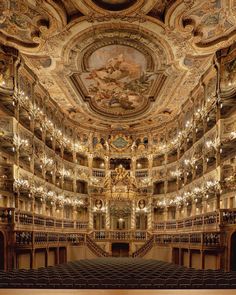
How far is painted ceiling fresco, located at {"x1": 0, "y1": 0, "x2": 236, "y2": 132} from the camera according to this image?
52.7 ft

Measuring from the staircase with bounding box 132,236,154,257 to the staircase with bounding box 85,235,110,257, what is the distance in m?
2.89

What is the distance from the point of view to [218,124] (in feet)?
62.6

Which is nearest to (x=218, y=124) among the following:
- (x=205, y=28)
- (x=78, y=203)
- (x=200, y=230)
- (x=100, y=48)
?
(x=205, y=28)

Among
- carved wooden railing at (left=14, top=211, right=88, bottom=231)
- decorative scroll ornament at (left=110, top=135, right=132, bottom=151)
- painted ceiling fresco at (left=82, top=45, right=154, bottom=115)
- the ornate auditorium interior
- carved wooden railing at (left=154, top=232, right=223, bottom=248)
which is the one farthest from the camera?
decorative scroll ornament at (left=110, top=135, right=132, bottom=151)

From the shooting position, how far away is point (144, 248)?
3052 cm

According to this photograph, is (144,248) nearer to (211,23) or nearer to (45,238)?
(45,238)

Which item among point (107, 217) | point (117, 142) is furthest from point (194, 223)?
point (117, 142)

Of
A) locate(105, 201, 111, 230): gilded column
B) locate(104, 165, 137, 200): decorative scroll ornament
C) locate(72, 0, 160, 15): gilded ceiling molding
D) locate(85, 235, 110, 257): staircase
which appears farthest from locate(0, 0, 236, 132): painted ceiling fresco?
locate(85, 235, 110, 257): staircase

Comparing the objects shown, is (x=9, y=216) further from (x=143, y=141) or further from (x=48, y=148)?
(x=143, y=141)

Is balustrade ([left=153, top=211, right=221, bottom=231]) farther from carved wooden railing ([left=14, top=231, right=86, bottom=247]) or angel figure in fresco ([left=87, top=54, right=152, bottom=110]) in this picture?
angel figure in fresco ([left=87, top=54, right=152, bottom=110])

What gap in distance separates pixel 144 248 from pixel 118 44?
65.8 ft

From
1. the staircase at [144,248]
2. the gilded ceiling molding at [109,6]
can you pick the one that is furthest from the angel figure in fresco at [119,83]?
the staircase at [144,248]

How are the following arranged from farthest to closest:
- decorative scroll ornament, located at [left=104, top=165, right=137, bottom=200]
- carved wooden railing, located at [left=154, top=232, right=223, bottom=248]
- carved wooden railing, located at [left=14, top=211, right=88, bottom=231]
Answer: decorative scroll ornament, located at [left=104, top=165, right=137, bottom=200] < carved wooden railing, located at [left=14, top=211, right=88, bottom=231] < carved wooden railing, located at [left=154, top=232, right=223, bottom=248]

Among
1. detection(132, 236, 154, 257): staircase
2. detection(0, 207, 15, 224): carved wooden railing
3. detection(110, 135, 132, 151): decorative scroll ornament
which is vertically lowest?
detection(132, 236, 154, 257): staircase
